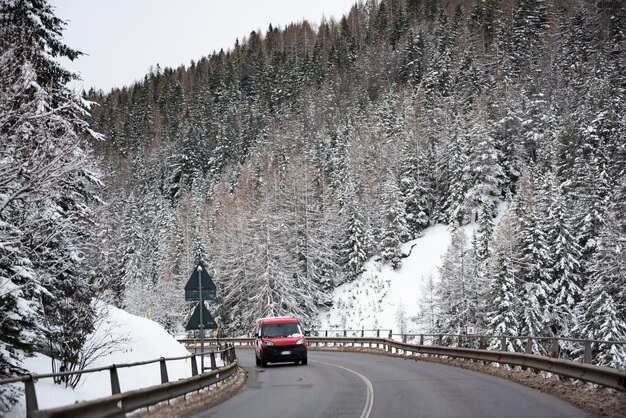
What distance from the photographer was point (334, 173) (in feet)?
295

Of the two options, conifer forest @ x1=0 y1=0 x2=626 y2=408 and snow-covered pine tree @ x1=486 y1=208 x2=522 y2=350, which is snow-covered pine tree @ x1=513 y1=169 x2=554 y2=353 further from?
snow-covered pine tree @ x1=486 y1=208 x2=522 y2=350

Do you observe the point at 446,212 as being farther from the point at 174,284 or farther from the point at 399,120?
the point at 174,284

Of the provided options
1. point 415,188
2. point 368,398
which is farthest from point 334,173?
point 368,398

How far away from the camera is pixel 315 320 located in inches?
2288

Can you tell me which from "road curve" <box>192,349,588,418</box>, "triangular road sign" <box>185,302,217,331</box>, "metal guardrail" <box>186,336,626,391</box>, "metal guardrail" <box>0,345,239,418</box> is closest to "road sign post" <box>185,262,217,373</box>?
"triangular road sign" <box>185,302,217,331</box>

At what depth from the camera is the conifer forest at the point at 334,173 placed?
43.4ft

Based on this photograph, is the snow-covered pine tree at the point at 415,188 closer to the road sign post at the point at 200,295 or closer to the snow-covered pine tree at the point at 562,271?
the snow-covered pine tree at the point at 562,271

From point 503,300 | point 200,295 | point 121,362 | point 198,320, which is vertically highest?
point 200,295

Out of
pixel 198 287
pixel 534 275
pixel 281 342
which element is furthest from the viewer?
pixel 534 275

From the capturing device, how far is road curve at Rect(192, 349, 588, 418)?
35.0 feet

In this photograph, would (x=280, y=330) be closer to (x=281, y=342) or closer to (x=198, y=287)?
(x=281, y=342)

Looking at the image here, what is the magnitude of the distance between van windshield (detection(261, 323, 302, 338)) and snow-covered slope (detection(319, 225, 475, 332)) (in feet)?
122

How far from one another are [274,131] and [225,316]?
221 ft

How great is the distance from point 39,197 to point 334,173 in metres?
80.1
